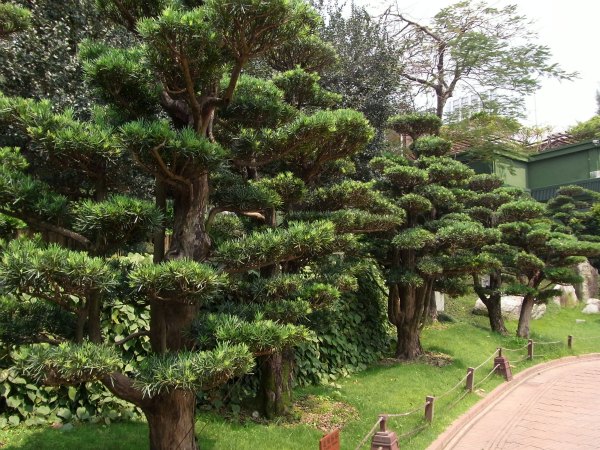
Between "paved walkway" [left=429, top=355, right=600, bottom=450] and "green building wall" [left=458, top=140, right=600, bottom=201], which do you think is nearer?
"paved walkway" [left=429, top=355, right=600, bottom=450]

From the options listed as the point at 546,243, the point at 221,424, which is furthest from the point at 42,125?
the point at 546,243

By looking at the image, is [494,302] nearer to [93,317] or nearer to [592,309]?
[592,309]

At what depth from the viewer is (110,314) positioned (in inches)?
246

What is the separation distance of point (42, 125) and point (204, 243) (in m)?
1.65

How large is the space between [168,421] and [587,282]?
22772 mm

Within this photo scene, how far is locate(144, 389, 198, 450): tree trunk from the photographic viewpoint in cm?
421

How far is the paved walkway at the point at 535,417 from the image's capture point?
22.8ft

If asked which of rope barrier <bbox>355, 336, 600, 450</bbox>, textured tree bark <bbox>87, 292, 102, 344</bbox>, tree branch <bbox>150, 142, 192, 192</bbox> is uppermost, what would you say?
tree branch <bbox>150, 142, 192, 192</bbox>

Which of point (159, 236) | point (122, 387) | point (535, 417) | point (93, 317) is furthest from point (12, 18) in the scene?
point (535, 417)

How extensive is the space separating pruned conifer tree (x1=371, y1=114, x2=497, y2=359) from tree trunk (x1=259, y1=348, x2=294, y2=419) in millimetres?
3872

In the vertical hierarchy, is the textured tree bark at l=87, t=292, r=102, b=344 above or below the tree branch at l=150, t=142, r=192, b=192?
below

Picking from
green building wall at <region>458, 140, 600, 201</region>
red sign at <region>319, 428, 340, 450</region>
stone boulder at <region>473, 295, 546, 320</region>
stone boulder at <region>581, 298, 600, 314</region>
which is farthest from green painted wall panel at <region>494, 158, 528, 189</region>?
red sign at <region>319, 428, 340, 450</region>

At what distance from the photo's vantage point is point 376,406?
746 cm

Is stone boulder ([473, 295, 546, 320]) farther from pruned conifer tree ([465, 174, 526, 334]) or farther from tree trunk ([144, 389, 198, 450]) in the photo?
tree trunk ([144, 389, 198, 450])
